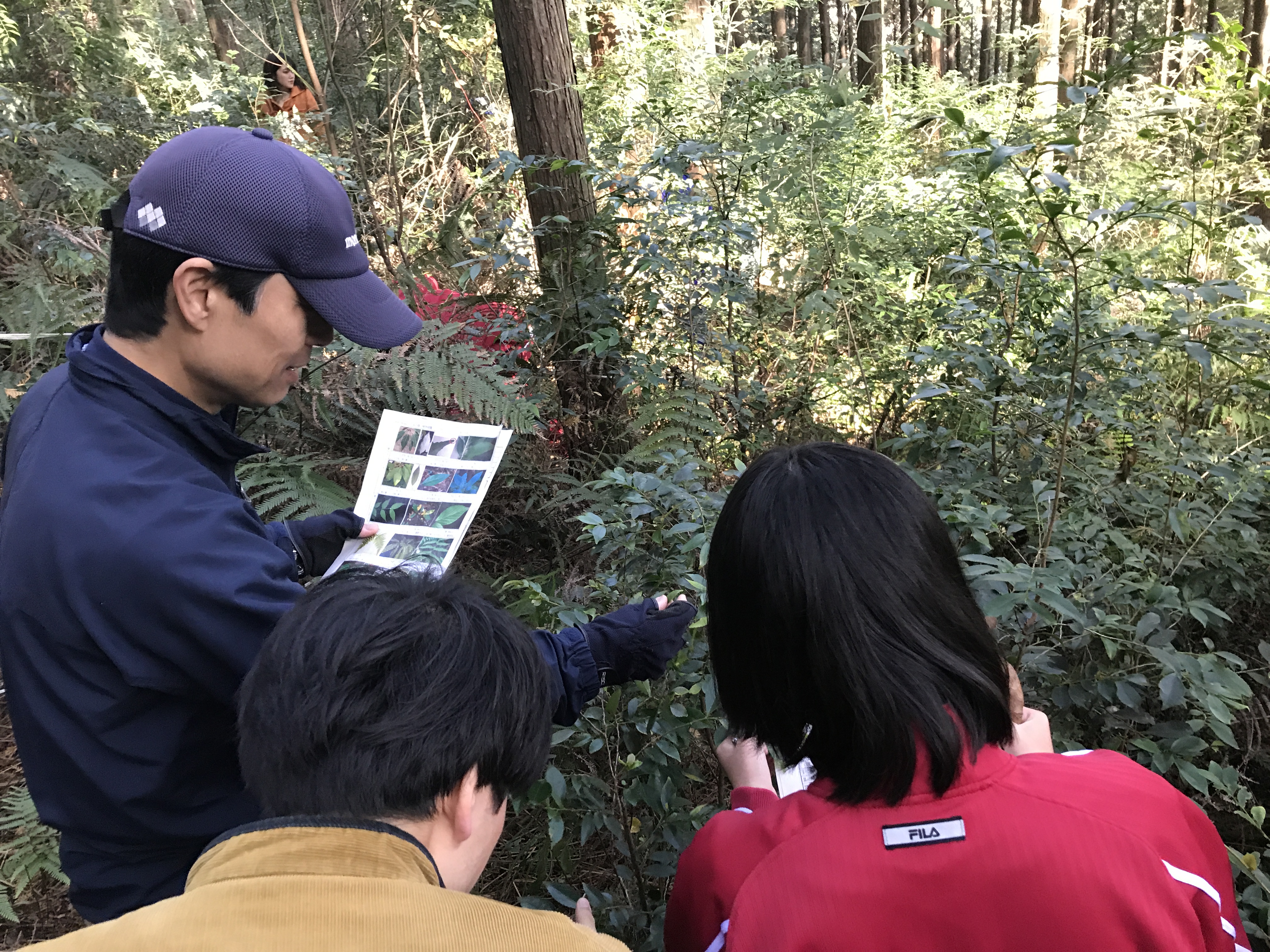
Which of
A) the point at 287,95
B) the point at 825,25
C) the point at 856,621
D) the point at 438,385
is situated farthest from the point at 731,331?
the point at 825,25

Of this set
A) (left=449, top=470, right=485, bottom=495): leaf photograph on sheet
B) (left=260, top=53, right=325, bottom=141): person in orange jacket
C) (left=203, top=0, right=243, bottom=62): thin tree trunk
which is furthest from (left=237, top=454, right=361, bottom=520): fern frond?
(left=203, top=0, right=243, bottom=62): thin tree trunk

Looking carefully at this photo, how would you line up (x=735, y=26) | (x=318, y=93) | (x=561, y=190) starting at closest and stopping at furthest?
(x=561, y=190) < (x=318, y=93) < (x=735, y=26)

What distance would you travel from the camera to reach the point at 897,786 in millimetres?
1003

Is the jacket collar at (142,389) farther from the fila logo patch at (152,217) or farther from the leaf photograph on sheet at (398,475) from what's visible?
the leaf photograph on sheet at (398,475)

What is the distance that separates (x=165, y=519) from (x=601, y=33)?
772cm

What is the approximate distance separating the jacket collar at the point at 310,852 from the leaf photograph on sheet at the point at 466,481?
4.31ft

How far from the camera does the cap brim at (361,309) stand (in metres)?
1.42

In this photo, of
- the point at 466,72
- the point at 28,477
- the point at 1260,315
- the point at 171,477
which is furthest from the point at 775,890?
the point at 466,72

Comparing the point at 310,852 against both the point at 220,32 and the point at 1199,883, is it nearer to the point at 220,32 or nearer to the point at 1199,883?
the point at 1199,883

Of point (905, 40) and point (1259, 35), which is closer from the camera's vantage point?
Answer: point (1259, 35)

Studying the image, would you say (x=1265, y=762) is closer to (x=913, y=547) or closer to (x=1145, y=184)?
(x=913, y=547)

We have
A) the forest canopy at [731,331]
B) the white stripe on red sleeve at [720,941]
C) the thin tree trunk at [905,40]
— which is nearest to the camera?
the white stripe on red sleeve at [720,941]

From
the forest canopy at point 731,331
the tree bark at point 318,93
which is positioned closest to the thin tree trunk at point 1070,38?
the forest canopy at point 731,331

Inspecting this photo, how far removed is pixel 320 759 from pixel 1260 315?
12.3 ft
